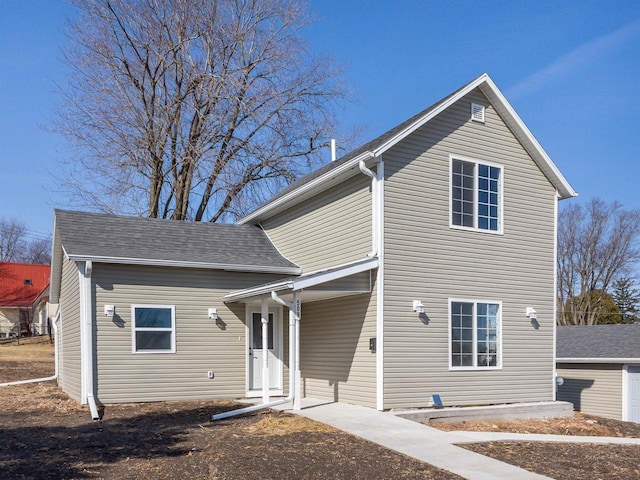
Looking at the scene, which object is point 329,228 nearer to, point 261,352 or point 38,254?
point 261,352

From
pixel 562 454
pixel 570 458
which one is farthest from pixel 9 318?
pixel 570 458

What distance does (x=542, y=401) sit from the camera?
13641 mm

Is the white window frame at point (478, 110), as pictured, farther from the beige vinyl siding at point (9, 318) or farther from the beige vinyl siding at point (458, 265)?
the beige vinyl siding at point (9, 318)

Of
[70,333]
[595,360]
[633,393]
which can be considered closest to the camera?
[70,333]

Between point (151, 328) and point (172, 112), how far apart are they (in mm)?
12984

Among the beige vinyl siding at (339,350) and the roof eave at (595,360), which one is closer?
the beige vinyl siding at (339,350)

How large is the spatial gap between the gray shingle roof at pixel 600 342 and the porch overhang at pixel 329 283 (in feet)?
37.5

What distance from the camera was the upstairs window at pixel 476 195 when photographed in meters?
12.9

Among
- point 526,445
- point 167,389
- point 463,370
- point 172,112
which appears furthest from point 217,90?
point 526,445

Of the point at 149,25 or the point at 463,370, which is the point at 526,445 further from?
the point at 149,25

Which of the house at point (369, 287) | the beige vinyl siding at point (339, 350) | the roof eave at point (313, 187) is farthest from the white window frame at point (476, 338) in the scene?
the roof eave at point (313, 187)

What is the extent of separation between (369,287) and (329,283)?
78cm

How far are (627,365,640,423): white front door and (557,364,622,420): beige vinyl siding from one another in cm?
25

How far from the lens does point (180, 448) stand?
8477 millimetres
